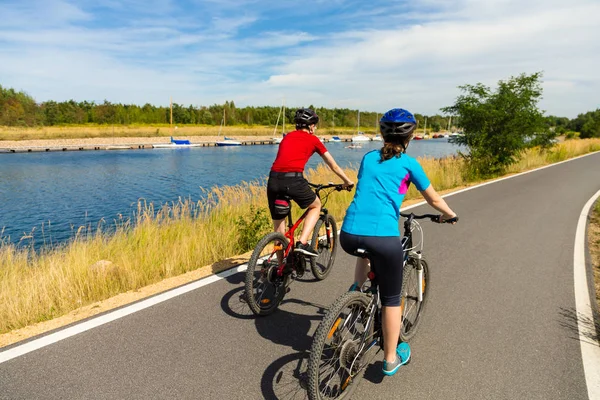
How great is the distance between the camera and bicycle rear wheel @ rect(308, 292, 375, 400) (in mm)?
2412

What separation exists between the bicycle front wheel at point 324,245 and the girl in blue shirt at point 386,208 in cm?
218

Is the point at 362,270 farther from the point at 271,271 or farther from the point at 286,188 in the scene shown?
the point at 286,188

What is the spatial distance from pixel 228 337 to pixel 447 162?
50.7 ft

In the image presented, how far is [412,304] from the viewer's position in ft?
11.8

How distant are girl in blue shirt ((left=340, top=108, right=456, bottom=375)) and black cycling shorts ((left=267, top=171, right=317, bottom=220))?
1.57 meters

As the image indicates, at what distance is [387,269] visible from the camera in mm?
2633

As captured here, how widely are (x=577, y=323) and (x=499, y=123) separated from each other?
15.6 meters

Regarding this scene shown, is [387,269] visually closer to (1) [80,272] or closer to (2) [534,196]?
(1) [80,272]

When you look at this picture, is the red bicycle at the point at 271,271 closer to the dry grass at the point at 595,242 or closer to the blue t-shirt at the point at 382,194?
the blue t-shirt at the point at 382,194

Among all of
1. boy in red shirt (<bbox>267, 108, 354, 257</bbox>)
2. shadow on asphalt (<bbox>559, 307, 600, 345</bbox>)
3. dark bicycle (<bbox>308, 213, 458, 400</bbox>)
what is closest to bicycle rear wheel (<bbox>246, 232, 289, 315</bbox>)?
boy in red shirt (<bbox>267, 108, 354, 257</bbox>)

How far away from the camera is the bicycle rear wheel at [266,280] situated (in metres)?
3.79

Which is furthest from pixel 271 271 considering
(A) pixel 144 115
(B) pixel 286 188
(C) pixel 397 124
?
(A) pixel 144 115

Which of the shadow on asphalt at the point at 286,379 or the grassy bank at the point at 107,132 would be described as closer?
the shadow on asphalt at the point at 286,379

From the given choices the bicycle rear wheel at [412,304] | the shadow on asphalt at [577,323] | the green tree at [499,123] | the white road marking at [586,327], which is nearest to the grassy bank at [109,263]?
the bicycle rear wheel at [412,304]
